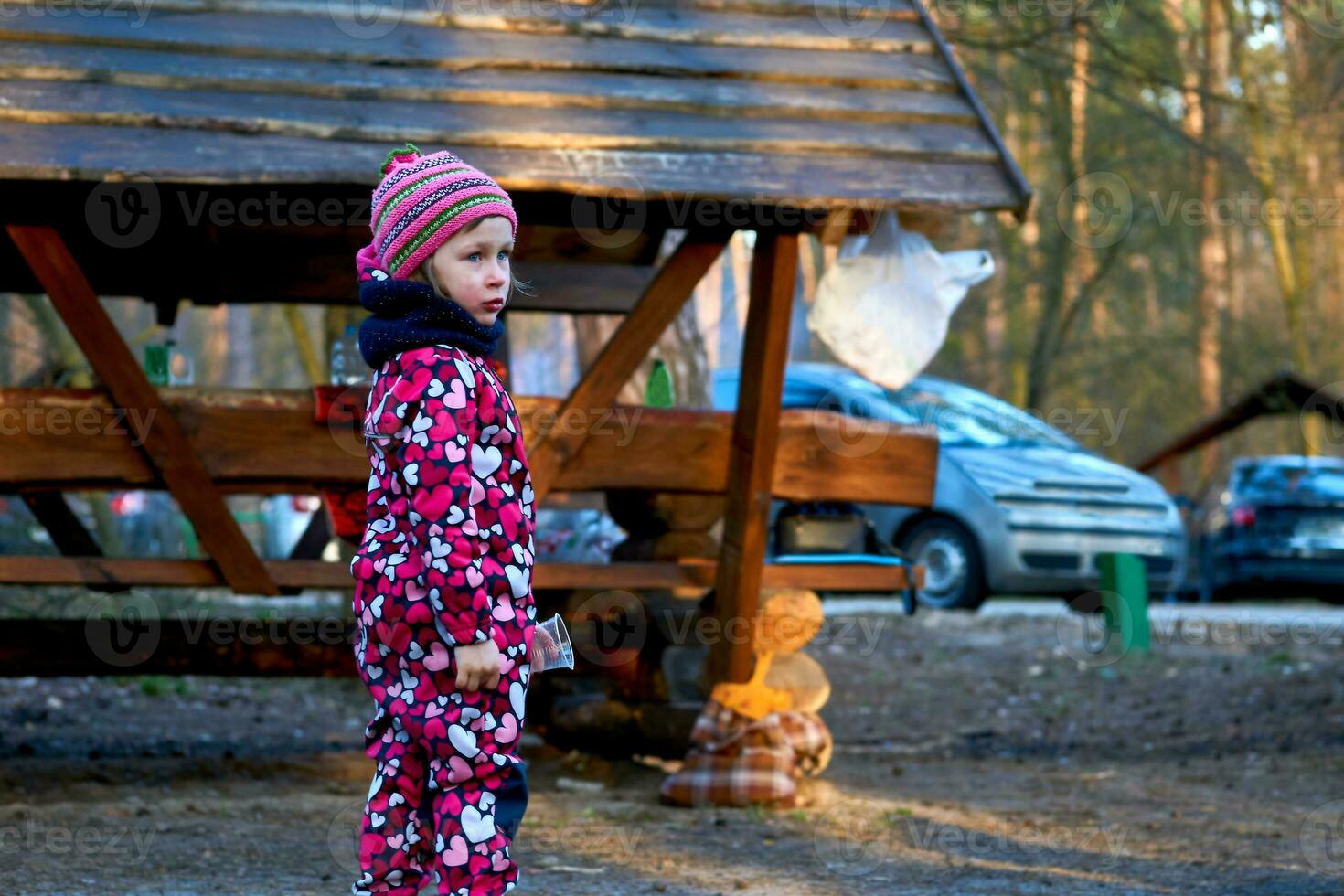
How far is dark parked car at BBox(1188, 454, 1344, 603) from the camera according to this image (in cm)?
1502

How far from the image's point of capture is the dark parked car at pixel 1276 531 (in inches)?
591

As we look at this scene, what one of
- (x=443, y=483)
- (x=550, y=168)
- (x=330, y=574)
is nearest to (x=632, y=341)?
(x=550, y=168)

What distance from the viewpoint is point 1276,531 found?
15.1 m

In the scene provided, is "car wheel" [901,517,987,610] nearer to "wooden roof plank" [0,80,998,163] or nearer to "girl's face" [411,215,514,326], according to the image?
"wooden roof plank" [0,80,998,163]

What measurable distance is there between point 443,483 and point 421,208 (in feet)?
2.12

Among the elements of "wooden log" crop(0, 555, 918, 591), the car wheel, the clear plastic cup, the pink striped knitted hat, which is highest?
the pink striped knitted hat

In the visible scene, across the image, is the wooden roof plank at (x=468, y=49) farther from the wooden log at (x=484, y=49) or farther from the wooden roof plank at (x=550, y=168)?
the wooden roof plank at (x=550, y=168)

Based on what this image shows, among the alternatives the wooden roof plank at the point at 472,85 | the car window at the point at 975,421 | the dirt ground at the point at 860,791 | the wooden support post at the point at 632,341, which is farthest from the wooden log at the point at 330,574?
the car window at the point at 975,421

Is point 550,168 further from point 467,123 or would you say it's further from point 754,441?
point 754,441

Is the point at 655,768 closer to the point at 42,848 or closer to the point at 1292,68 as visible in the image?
the point at 42,848

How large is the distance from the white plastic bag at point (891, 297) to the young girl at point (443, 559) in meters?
2.88

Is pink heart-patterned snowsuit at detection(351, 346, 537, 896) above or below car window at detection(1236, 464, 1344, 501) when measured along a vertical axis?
below

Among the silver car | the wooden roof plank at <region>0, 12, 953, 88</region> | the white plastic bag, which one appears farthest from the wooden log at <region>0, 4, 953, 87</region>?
the silver car

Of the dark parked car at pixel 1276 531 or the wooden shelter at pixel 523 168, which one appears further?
the dark parked car at pixel 1276 531
